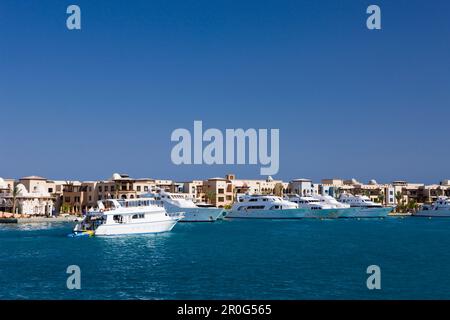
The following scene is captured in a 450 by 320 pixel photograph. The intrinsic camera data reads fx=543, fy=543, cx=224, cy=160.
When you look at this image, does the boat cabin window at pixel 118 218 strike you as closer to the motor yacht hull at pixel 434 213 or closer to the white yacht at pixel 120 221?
the white yacht at pixel 120 221

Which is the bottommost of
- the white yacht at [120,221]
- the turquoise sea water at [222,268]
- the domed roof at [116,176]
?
the turquoise sea water at [222,268]

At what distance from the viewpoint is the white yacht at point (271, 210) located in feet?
348

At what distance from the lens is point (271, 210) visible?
106312mm

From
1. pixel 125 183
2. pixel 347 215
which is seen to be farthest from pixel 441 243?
pixel 125 183

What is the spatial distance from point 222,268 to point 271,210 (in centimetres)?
7269

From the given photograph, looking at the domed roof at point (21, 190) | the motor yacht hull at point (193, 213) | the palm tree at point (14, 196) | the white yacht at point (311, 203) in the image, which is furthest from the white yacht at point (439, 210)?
the palm tree at point (14, 196)

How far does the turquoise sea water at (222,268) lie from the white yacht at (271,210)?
169 feet

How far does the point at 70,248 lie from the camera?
4656cm

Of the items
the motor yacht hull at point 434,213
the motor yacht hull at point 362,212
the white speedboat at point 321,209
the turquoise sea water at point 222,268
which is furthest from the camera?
the motor yacht hull at point 434,213

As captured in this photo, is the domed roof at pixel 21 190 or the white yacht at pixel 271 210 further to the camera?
the white yacht at pixel 271 210

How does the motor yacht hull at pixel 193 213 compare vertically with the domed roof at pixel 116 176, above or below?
below

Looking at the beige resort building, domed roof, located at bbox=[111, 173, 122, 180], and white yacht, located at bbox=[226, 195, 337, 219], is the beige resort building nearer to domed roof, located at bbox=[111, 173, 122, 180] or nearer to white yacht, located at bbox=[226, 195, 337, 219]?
domed roof, located at bbox=[111, 173, 122, 180]

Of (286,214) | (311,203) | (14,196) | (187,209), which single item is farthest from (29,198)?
(311,203)
